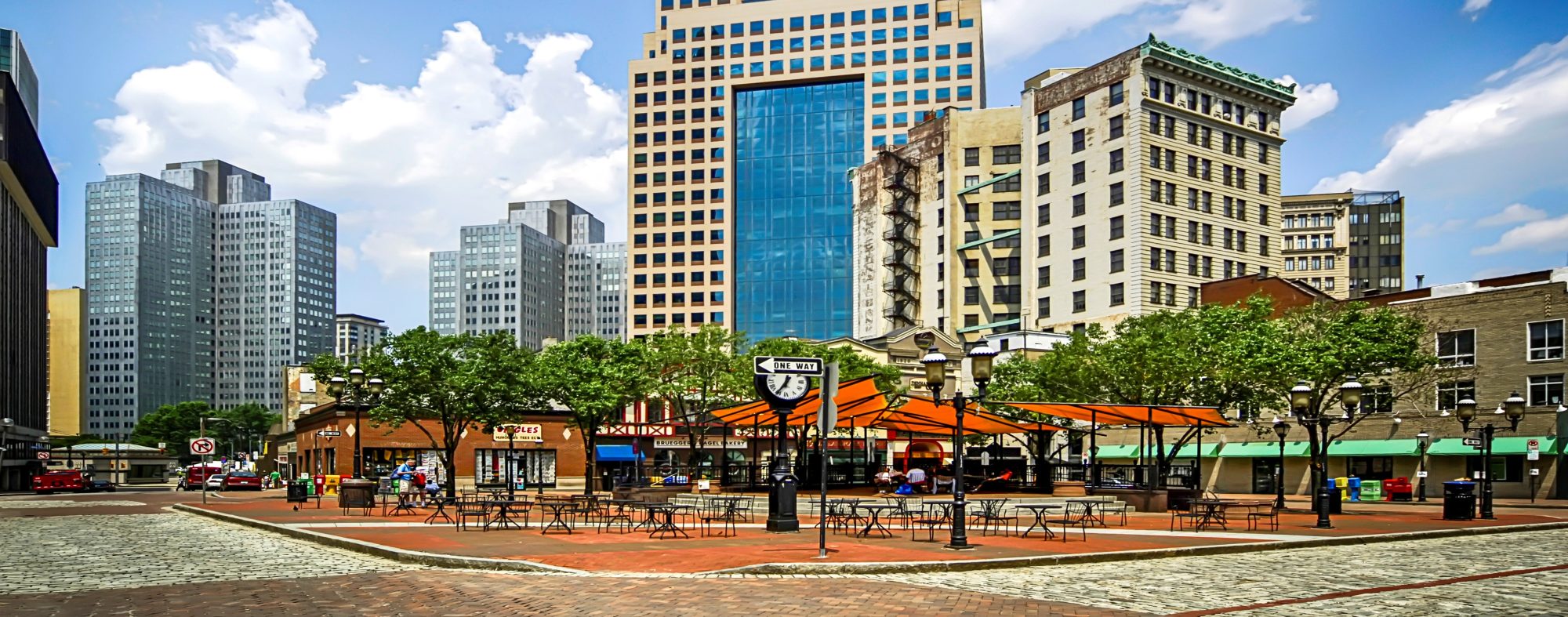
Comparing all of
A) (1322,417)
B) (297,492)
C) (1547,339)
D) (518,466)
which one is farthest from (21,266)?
(1547,339)

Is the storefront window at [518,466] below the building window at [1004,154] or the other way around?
below

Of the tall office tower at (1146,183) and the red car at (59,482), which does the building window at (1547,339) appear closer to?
the tall office tower at (1146,183)

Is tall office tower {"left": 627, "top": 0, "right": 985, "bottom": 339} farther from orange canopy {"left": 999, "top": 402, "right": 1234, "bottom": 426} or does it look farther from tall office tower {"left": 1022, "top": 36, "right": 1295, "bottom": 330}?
orange canopy {"left": 999, "top": 402, "right": 1234, "bottom": 426}

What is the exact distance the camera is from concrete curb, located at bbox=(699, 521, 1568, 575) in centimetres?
1606

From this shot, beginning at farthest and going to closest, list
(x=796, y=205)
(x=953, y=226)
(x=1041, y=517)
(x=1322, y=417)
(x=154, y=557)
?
(x=796, y=205) → (x=953, y=226) → (x=1322, y=417) → (x=1041, y=517) → (x=154, y=557)

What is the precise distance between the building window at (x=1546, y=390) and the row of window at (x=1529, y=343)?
773mm

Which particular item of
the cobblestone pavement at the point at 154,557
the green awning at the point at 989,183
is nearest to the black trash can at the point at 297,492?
the cobblestone pavement at the point at 154,557

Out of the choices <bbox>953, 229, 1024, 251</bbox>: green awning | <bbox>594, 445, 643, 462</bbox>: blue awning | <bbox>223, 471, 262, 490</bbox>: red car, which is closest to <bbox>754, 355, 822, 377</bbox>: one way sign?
<bbox>594, 445, 643, 462</bbox>: blue awning

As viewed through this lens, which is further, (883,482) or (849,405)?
(883,482)

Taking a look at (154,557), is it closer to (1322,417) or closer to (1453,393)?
(1322,417)

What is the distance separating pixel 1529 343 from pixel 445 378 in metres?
43.7

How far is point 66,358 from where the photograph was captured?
169000mm

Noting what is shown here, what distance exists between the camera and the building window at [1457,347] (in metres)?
52.9

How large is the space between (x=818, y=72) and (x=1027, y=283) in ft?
151
